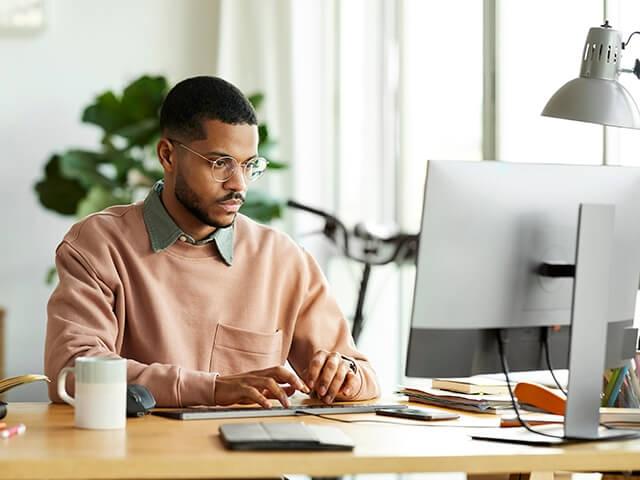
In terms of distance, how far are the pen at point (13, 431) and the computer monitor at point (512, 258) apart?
597 millimetres

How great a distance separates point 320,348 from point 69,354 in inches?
22.6

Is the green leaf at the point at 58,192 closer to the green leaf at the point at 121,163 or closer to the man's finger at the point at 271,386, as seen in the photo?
the green leaf at the point at 121,163

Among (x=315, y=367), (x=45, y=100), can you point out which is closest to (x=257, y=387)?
(x=315, y=367)

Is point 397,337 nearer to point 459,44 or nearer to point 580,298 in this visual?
point 459,44

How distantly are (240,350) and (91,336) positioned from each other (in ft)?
1.16

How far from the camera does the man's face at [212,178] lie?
230 cm

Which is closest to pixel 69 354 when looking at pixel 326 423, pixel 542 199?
pixel 326 423

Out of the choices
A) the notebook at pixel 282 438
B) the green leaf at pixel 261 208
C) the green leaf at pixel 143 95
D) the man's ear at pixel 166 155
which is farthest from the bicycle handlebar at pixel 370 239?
the notebook at pixel 282 438

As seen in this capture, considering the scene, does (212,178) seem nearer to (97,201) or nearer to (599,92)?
(599,92)

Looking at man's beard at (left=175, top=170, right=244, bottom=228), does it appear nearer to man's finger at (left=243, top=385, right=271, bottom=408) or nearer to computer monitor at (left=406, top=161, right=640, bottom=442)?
man's finger at (left=243, top=385, right=271, bottom=408)

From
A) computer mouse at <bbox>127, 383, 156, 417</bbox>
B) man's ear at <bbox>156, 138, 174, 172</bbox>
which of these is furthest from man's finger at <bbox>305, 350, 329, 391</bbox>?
man's ear at <bbox>156, 138, 174, 172</bbox>

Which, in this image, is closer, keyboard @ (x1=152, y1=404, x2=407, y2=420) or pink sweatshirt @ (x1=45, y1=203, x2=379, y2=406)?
keyboard @ (x1=152, y1=404, x2=407, y2=420)

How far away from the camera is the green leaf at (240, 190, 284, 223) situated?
15.7ft

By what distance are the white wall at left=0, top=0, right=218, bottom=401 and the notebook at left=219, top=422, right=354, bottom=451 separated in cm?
402
